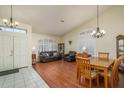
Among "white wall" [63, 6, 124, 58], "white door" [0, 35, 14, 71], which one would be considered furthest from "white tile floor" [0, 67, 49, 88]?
"white wall" [63, 6, 124, 58]

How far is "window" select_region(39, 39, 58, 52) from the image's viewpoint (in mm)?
7738

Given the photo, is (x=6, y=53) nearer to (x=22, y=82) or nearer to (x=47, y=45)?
(x=22, y=82)

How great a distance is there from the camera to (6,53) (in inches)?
188

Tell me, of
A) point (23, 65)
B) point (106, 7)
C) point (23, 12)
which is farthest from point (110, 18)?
point (23, 65)

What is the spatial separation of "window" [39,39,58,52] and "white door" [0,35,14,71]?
2.91 m

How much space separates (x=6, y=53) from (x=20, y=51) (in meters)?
0.71

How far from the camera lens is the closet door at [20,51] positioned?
511 centimetres

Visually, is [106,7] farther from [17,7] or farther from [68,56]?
[17,7]

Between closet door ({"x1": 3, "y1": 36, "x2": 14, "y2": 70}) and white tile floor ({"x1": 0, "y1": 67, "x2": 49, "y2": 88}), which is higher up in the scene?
closet door ({"x1": 3, "y1": 36, "x2": 14, "y2": 70})

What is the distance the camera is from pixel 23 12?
14.7ft

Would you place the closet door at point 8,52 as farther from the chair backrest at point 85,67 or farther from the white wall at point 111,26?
the white wall at point 111,26

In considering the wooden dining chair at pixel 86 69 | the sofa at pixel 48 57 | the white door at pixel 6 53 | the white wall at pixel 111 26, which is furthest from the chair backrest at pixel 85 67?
the sofa at pixel 48 57

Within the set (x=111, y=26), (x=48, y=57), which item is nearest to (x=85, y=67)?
(x=111, y=26)

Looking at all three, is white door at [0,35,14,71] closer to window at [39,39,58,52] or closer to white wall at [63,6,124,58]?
window at [39,39,58,52]
